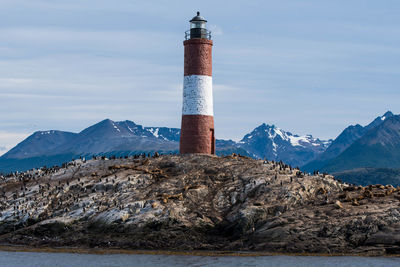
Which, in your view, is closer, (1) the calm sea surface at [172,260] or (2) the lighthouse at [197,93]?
(1) the calm sea surface at [172,260]

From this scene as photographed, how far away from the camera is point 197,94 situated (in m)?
80.4

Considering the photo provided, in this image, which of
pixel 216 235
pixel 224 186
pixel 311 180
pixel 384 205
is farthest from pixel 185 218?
pixel 384 205

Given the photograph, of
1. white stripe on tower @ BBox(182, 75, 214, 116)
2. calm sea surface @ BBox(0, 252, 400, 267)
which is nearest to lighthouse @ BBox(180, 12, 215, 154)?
white stripe on tower @ BBox(182, 75, 214, 116)

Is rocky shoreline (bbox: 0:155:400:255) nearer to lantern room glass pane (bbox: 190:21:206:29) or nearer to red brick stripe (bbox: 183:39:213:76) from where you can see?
red brick stripe (bbox: 183:39:213:76)

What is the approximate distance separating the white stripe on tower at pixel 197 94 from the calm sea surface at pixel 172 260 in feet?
90.7

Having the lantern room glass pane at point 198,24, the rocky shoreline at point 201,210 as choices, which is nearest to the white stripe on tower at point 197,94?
the rocky shoreline at point 201,210

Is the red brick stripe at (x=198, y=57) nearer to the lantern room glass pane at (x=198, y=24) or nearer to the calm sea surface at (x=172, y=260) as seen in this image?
the lantern room glass pane at (x=198, y=24)

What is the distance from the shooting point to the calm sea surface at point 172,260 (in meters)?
52.8

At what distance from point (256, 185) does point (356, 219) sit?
13.5m

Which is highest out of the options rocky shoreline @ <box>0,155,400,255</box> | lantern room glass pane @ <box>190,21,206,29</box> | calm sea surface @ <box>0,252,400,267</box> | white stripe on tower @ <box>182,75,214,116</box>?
lantern room glass pane @ <box>190,21,206,29</box>

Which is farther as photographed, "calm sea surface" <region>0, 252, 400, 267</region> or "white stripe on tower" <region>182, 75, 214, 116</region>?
"white stripe on tower" <region>182, 75, 214, 116</region>

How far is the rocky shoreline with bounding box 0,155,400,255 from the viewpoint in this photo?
2313 inches

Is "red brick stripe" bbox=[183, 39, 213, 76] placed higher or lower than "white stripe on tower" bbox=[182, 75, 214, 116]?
higher

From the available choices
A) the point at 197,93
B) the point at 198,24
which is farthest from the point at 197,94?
the point at 198,24
